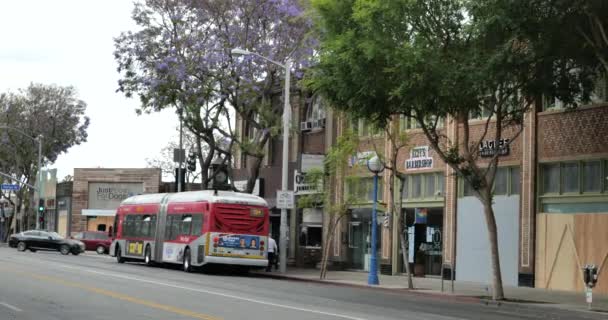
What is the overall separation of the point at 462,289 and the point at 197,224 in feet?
36.2

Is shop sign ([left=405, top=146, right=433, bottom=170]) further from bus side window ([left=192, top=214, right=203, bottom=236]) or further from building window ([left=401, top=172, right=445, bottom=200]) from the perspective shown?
bus side window ([left=192, top=214, right=203, bottom=236])

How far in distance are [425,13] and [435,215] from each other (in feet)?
45.9

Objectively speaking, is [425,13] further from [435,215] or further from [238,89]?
[238,89]

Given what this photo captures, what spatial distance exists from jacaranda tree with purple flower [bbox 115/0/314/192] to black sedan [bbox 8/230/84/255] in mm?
15415

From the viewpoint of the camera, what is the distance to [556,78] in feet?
79.2

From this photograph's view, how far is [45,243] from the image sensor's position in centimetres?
5344

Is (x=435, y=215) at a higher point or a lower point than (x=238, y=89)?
lower

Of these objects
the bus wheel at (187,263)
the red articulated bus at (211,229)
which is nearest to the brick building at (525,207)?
the red articulated bus at (211,229)

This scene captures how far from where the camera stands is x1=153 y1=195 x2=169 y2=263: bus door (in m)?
38.7

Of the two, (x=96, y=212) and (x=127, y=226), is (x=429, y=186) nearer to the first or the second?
(x=127, y=226)

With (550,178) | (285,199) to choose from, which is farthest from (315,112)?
(550,178)

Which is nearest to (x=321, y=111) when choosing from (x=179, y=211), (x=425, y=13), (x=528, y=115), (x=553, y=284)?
(x=179, y=211)

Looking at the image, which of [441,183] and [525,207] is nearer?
[525,207]

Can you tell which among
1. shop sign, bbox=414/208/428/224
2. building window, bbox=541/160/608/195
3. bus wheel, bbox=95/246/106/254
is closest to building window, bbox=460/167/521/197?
building window, bbox=541/160/608/195
